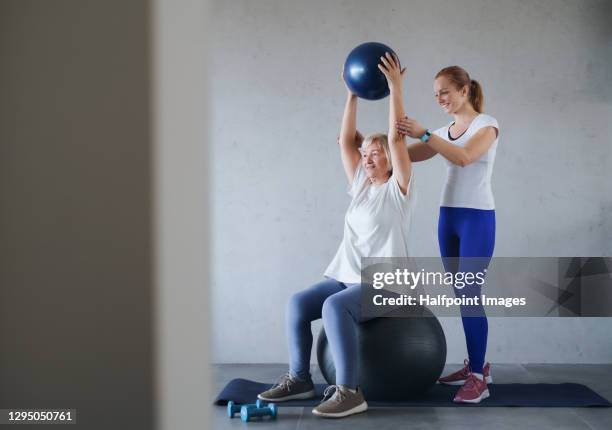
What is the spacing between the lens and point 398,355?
2787 millimetres

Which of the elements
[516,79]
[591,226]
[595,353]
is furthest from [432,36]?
[595,353]

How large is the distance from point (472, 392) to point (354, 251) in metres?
0.83

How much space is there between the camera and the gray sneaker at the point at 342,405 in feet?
8.78

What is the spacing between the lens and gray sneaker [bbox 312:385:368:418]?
268 centimetres

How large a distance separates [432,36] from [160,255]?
3719 mm

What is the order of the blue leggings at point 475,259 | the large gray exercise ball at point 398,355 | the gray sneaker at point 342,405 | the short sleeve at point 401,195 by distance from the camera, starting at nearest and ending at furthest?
the gray sneaker at point 342,405 < the large gray exercise ball at point 398,355 < the short sleeve at point 401,195 < the blue leggings at point 475,259

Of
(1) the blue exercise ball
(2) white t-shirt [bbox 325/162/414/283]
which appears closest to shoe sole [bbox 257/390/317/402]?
(2) white t-shirt [bbox 325/162/414/283]

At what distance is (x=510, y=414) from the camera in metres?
2.76

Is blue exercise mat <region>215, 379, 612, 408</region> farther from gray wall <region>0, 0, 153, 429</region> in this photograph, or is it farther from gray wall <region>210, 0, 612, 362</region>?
gray wall <region>0, 0, 153, 429</region>

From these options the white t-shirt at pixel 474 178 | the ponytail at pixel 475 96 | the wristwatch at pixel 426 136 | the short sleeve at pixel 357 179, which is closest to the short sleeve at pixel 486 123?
the white t-shirt at pixel 474 178

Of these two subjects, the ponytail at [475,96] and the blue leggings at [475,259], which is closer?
the blue leggings at [475,259]

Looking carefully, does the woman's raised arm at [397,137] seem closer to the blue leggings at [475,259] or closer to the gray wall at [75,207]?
the blue leggings at [475,259]

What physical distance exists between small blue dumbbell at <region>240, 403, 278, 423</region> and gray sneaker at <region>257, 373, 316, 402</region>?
0.25 metres

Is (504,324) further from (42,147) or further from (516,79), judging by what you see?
(42,147)
